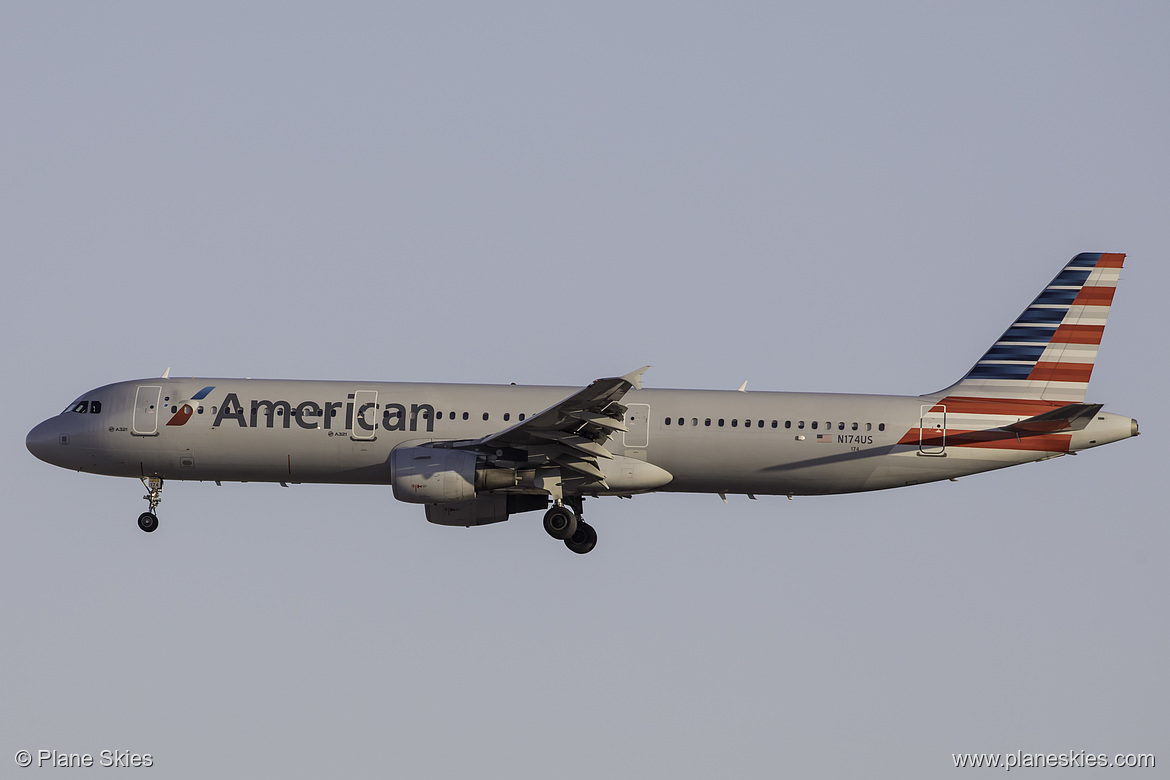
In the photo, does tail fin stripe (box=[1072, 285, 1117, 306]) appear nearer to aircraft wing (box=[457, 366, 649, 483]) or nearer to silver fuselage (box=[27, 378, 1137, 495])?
silver fuselage (box=[27, 378, 1137, 495])

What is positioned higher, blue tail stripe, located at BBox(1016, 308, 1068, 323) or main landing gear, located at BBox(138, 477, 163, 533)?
blue tail stripe, located at BBox(1016, 308, 1068, 323)

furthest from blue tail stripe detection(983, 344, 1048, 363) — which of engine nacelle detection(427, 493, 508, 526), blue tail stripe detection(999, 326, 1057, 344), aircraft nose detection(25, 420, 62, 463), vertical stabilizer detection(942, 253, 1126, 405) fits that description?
aircraft nose detection(25, 420, 62, 463)

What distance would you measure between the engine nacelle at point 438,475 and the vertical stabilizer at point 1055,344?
1366cm

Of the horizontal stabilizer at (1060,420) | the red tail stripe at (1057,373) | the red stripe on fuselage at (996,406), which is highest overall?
the red tail stripe at (1057,373)

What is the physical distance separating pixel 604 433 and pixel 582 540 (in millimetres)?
4747

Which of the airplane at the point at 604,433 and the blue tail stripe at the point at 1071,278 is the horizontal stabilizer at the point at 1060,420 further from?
the blue tail stripe at the point at 1071,278

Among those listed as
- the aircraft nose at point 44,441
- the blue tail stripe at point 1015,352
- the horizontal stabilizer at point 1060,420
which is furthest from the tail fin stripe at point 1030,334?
the aircraft nose at point 44,441

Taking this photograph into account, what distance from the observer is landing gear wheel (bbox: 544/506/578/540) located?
42.3 metres

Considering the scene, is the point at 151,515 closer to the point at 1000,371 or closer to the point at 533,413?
the point at 533,413

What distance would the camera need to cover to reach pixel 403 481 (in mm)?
40250

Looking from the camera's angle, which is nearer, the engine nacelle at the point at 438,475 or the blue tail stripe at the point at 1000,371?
the engine nacelle at the point at 438,475

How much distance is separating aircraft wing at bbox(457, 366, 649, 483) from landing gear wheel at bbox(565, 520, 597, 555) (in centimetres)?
301

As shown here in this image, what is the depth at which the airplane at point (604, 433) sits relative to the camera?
1618 inches

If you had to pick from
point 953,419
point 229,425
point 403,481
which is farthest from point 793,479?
point 229,425
